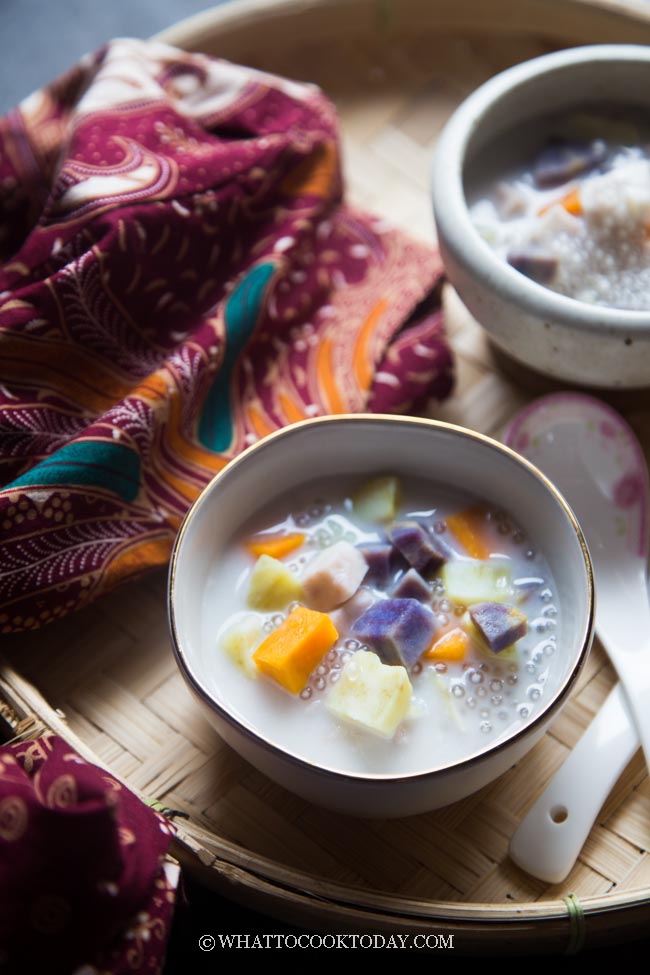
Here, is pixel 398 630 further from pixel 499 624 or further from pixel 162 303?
pixel 162 303

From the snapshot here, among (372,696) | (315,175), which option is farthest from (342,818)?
(315,175)

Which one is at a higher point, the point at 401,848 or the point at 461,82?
the point at 461,82

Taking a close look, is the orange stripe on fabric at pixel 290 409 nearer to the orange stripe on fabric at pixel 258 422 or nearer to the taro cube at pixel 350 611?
the orange stripe on fabric at pixel 258 422

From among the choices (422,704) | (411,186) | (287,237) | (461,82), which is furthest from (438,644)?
(461,82)

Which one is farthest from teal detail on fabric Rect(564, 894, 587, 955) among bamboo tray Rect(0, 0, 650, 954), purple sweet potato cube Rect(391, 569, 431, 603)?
purple sweet potato cube Rect(391, 569, 431, 603)

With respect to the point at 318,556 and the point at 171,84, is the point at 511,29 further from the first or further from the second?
the point at 318,556

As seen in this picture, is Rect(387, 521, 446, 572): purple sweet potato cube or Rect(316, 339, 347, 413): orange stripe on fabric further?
Rect(316, 339, 347, 413): orange stripe on fabric

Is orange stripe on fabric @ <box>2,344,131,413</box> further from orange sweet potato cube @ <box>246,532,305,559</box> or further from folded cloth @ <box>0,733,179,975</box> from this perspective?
folded cloth @ <box>0,733,179,975</box>

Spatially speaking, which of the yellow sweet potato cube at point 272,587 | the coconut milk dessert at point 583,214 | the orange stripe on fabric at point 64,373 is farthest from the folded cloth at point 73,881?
the coconut milk dessert at point 583,214
